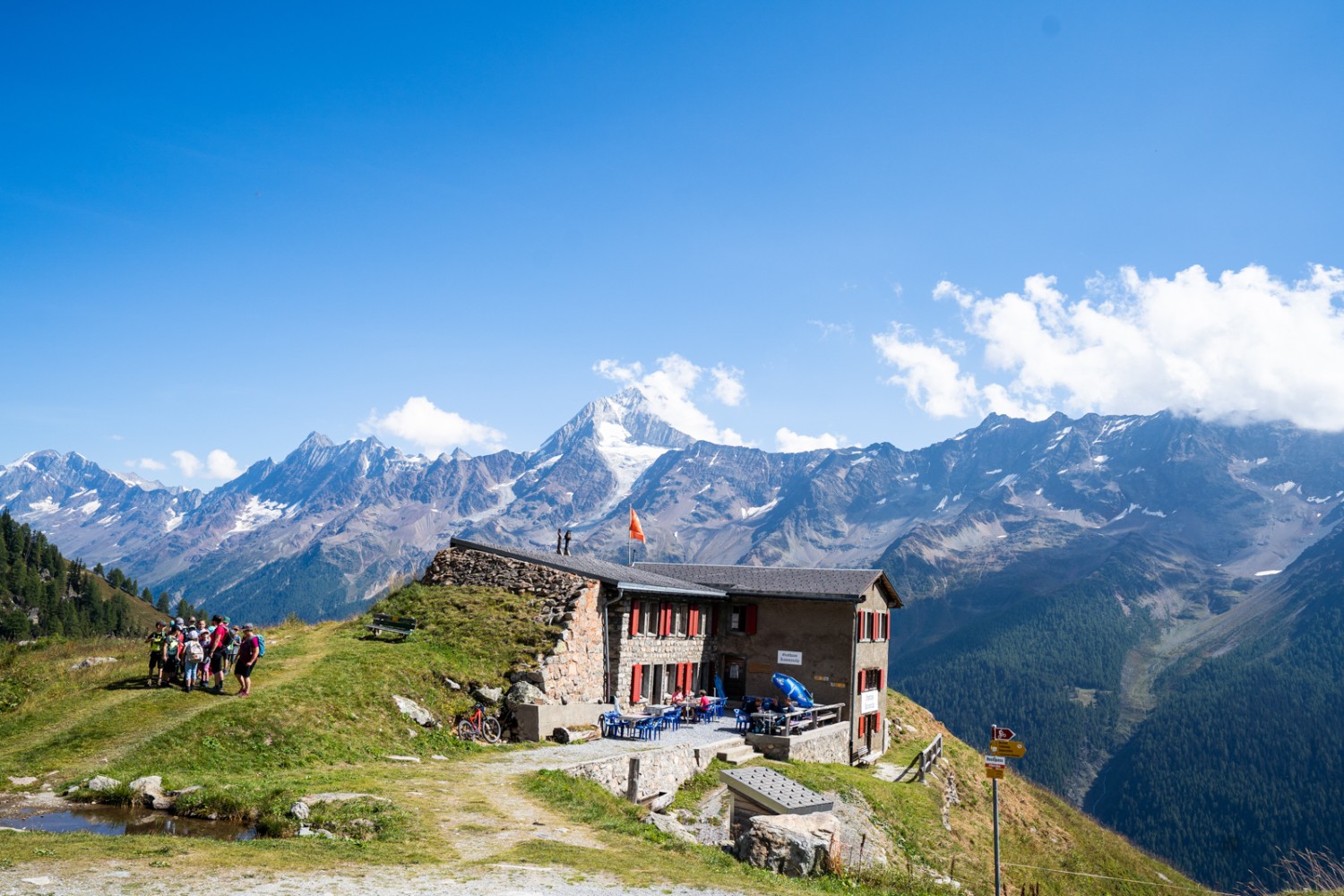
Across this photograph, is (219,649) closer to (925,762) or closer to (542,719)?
(542,719)

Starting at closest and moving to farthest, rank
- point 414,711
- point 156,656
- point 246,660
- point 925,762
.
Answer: point 246,660 < point 156,656 < point 414,711 < point 925,762

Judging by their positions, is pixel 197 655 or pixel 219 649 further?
pixel 219 649

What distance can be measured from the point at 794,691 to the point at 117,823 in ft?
99.3

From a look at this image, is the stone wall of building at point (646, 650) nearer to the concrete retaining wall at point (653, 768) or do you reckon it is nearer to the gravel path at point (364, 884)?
the concrete retaining wall at point (653, 768)

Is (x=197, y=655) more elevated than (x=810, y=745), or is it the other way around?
(x=197, y=655)

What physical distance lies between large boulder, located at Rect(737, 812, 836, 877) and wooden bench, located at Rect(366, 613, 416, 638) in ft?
64.7

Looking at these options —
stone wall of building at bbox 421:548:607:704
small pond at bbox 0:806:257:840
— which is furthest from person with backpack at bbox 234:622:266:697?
stone wall of building at bbox 421:548:607:704

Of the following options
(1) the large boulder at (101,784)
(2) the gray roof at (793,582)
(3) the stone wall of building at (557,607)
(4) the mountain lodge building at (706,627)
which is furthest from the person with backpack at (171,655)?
(2) the gray roof at (793,582)

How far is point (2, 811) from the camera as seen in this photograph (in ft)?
52.7

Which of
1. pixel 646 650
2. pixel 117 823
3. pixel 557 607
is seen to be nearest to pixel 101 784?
pixel 117 823

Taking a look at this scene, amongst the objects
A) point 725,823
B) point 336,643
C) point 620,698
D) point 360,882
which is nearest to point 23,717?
point 336,643

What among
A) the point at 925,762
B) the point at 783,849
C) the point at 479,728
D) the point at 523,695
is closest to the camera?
the point at 783,849

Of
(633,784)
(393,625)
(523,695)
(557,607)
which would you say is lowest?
(633,784)

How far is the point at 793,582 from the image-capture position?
4791 cm
